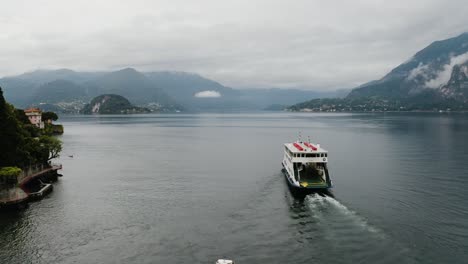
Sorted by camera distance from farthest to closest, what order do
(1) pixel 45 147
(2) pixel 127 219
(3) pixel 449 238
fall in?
(1) pixel 45 147 < (2) pixel 127 219 < (3) pixel 449 238

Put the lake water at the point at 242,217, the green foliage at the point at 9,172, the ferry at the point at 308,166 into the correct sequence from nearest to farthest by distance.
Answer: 1. the lake water at the point at 242,217
2. the green foliage at the point at 9,172
3. the ferry at the point at 308,166

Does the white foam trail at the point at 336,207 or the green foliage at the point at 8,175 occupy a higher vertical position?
the green foliage at the point at 8,175

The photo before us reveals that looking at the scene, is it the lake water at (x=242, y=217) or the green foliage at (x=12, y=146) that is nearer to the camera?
the lake water at (x=242, y=217)

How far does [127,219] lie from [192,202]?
13.0m

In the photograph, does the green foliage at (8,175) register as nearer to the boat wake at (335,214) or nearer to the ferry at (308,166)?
the ferry at (308,166)

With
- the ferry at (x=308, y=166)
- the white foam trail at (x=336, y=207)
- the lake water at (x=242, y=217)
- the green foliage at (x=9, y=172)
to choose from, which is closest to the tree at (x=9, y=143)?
the green foliage at (x=9, y=172)

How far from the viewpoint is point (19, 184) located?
7044 centimetres

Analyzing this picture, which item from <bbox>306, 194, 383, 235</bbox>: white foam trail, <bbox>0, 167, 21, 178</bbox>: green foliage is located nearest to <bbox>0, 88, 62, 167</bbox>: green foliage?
<bbox>0, 167, 21, 178</bbox>: green foliage

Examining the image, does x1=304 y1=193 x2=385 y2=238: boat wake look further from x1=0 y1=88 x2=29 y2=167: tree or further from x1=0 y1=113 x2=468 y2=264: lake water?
x1=0 y1=88 x2=29 y2=167: tree

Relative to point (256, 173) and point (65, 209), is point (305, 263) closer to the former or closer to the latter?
point (65, 209)

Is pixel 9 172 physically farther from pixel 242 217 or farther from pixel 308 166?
pixel 308 166

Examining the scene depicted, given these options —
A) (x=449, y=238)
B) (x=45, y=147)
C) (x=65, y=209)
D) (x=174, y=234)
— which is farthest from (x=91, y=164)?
(x=449, y=238)

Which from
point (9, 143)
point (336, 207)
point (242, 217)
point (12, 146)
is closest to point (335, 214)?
point (336, 207)

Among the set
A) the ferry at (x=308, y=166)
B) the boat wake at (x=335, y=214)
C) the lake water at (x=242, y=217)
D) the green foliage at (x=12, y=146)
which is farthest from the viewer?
the ferry at (x=308, y=166)
